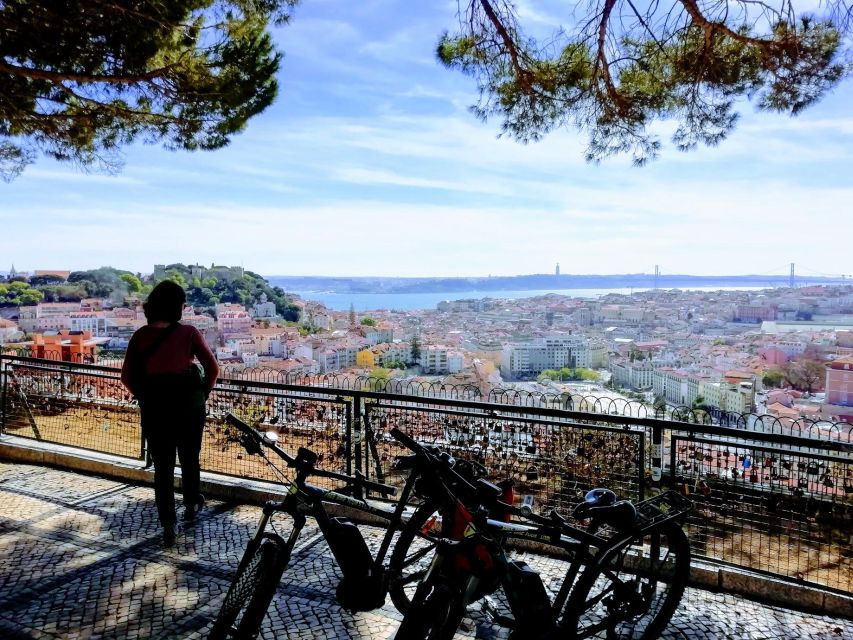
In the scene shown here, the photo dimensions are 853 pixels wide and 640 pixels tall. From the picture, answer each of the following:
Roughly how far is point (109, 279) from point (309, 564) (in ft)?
101

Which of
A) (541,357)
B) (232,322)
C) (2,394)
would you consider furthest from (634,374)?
(232,322)

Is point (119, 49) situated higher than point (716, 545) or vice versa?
point (119, 49)

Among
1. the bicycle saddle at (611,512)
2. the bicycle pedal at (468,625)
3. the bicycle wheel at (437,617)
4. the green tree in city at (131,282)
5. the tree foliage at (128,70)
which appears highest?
the tree foliage at (128,70)

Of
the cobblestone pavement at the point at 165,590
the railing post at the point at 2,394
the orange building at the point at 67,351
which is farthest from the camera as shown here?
the orange building at the point at 67,351

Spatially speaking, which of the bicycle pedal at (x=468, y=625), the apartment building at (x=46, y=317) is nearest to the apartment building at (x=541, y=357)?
the bicycle pedal at (x=468, y=625)

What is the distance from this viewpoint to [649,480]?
437cm

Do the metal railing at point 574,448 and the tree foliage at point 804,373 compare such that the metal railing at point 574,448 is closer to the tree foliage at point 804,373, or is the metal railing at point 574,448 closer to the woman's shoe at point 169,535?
the woman's shoe at point 169,535

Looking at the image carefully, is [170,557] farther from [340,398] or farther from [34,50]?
[34,50]

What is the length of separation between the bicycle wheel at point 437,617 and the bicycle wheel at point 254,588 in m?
0.67

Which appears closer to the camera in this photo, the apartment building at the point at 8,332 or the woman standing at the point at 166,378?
the woman standing at the point at 166,378

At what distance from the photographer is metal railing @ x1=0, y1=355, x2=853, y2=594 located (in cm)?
393

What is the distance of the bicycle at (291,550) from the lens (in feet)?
8.83

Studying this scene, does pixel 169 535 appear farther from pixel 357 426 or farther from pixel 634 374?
pixel 634 374


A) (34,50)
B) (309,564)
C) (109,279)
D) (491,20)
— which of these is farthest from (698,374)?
(109,279)
